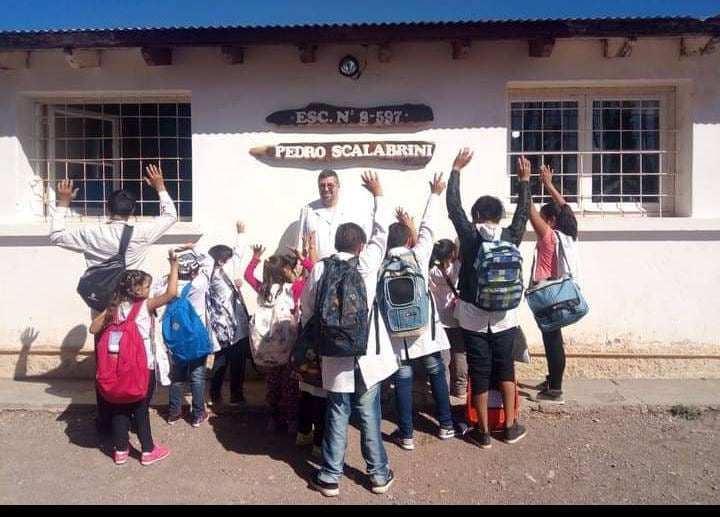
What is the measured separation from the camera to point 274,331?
4.56 m

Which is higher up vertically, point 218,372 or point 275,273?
point 275,273

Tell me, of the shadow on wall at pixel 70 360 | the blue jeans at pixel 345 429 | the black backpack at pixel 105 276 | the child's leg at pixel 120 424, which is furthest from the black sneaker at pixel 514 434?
the shadow on wall at pixel 70 360

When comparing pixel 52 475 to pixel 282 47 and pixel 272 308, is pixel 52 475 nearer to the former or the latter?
pixel 272 308

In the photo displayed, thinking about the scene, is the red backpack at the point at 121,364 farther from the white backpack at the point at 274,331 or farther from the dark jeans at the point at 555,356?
the dark jeans at the point at 555,356

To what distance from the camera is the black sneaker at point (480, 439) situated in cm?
470

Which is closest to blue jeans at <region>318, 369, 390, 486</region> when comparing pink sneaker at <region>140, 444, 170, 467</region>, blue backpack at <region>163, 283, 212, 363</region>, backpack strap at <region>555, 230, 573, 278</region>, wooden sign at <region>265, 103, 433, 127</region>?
pink sneaker at <region>140, 444, 170, 467</region>

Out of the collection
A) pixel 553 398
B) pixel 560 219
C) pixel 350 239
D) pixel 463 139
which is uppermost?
pixel 463 139

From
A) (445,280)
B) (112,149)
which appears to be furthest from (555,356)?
(112,149)

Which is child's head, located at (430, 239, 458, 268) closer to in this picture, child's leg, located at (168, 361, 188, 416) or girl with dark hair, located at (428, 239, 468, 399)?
girl with dark hair, located at (428, 239, 468, 399)

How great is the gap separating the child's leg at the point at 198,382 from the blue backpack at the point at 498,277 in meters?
2.19

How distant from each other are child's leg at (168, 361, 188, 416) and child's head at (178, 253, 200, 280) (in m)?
0.68

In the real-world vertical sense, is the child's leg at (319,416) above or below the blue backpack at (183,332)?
below

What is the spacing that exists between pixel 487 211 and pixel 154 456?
2.94m

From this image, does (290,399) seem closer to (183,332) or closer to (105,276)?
(183,332)
